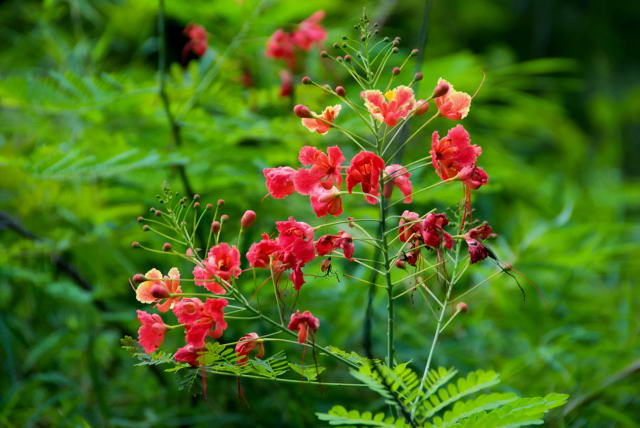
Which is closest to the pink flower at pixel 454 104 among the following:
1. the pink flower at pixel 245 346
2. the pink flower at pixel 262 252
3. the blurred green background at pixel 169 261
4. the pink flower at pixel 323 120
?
the pink flower at pixel 323 120

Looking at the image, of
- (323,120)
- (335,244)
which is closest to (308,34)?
(323,120)

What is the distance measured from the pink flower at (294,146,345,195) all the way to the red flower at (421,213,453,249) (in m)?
0.13

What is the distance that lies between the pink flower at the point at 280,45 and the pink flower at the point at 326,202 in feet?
3.34

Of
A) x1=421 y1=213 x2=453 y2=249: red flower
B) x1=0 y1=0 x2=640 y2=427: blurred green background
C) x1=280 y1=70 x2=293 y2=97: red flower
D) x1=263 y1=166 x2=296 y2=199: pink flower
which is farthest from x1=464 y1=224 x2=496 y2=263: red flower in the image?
x1=280 y1=70 x2=293 y2=97: red flower

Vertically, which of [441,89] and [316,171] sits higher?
[441,89]

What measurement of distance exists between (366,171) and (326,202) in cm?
7

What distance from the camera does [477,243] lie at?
0.91 meters

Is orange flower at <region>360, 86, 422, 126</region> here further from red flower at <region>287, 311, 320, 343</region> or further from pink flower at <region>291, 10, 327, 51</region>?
pink flower at <region>291, 10, 327, 51</region>

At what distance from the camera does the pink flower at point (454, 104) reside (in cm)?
94

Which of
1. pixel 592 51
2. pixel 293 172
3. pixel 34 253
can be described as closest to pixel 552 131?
pixel 592 51

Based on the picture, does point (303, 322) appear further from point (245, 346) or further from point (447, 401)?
point (447, 401)

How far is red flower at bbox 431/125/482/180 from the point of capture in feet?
2.98

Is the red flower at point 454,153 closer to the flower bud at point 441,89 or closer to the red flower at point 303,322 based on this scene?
the flower bud at point 441,89

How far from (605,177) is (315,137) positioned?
2.33 metres
